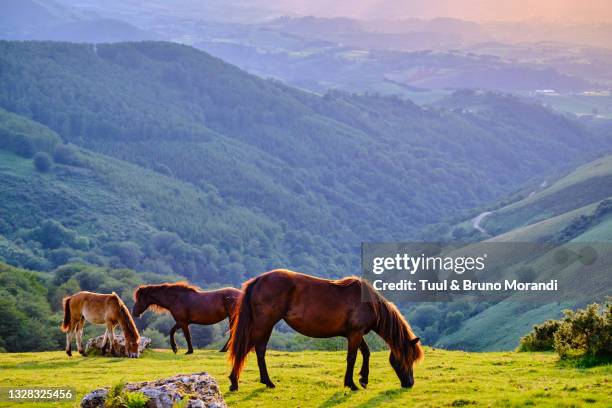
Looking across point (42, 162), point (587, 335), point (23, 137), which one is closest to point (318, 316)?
point (587, 335)

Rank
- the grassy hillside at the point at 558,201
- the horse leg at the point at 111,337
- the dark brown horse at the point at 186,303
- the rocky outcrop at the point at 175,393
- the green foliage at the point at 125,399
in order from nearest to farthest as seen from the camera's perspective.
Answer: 1. the green foliage at the point at 125,399
2. the rocky outcrop at the point at 175,393
3. the horse leg at the point at 111,337
4. the dark brown horse at the point at 186,303
5. the grassy hillside at the point at 558,201

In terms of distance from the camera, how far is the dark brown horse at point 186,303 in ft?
76.2

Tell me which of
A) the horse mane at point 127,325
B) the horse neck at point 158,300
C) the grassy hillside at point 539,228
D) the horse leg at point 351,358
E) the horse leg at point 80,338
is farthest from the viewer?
the grassy hillside at point 539,228

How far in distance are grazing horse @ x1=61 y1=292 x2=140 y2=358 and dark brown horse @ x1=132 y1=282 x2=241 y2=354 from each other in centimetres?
131

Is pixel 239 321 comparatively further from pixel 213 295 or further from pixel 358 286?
pixel 213 295

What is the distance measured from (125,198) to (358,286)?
160 metres

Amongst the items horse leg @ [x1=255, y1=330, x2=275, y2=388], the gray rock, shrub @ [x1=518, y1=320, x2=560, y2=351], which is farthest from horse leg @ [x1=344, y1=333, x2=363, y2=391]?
shrub @ [x1=518, y1=320, x2=560, y2=351]

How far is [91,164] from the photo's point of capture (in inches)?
7013

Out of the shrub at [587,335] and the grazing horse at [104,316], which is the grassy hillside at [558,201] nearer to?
the grazing horse at [104,316]

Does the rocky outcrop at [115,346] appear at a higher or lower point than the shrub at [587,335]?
lower

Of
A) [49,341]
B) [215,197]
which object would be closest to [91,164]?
[215,197]

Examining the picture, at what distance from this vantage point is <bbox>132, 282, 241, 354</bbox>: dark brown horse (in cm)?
2323

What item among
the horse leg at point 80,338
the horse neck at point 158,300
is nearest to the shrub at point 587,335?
the horse neck at point 158,300

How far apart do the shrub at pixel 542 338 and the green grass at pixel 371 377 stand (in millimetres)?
1453
